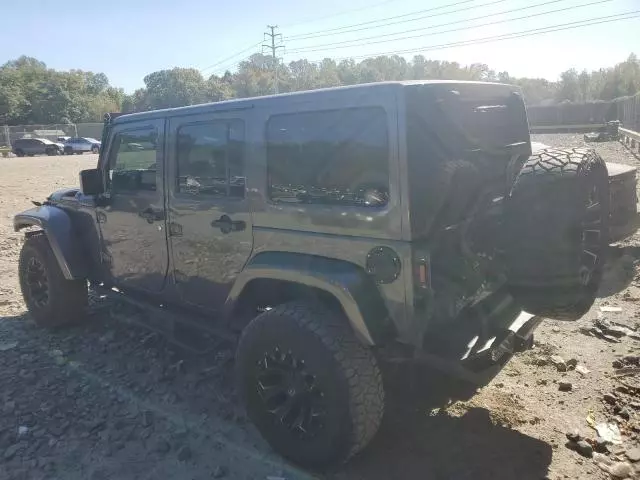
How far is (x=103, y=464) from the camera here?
10.4ft

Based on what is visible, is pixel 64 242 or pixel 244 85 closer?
pixel 64 242

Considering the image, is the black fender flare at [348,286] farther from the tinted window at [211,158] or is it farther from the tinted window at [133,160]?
the tinted window at [133,160]

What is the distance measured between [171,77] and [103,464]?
78.1 meters

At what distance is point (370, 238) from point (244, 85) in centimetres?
7389

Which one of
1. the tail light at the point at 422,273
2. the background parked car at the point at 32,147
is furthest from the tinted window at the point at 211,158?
the background parked car at the point at 32,147

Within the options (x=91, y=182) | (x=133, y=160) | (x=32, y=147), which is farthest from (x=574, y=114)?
(x=91, y=182)

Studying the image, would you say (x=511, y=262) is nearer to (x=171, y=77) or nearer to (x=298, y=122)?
(x=298, y=122)

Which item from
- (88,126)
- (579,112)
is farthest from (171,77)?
(579,112)

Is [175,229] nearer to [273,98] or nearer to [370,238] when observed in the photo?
[273,98]

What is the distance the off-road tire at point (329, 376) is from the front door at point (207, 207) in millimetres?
595

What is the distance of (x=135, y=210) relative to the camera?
166 inches

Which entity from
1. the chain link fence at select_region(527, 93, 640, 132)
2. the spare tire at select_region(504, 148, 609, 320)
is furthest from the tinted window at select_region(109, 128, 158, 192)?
the chain link fence at select_region(527, 93, 640, 132)

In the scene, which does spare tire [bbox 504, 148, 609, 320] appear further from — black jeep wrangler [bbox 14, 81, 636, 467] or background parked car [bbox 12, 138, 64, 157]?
background parked car [bbox 12, 138, 64, 157]

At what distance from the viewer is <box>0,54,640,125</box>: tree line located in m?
62.5
